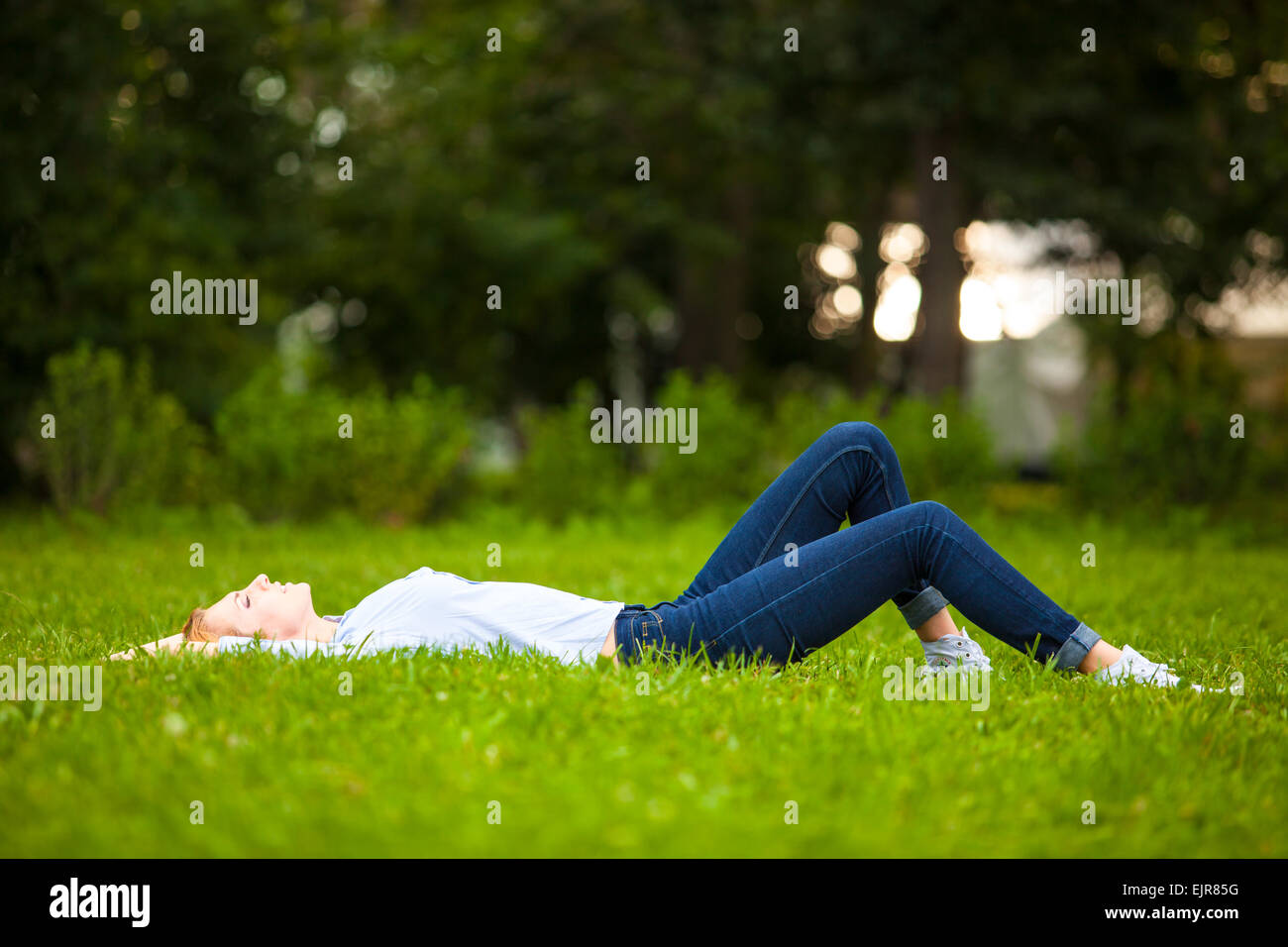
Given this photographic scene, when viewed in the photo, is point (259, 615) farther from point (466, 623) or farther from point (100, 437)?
point (100, 437)

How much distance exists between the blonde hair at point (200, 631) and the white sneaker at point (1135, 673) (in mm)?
3381

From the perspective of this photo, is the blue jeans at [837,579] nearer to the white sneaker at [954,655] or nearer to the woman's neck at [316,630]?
the white sneaker at [954,655]

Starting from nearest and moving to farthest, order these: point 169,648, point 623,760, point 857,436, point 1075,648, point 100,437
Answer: point 623,760, point 1075,648, point 169,648, point 857,436, point 100,437

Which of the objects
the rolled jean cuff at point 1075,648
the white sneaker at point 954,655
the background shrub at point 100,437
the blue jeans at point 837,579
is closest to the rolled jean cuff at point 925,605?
the blue jeans at point 837,579

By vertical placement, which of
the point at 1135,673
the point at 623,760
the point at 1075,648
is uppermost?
the point at 1075,648

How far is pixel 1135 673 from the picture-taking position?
12.7 ft

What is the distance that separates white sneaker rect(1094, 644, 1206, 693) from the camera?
12.6 feet

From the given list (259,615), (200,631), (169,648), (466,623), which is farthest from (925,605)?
(169,648)

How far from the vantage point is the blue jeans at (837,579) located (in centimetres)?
370

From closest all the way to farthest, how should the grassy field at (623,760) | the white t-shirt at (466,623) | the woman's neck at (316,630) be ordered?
the grassy field at (623,760) → the white t-shirt at (466,623) → the woman's neck at (316,630)

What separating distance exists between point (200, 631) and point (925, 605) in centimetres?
284

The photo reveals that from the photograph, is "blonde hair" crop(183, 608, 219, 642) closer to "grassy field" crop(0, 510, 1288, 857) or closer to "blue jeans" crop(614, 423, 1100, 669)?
"grassy field" crop(0, 510, 1288, 857)

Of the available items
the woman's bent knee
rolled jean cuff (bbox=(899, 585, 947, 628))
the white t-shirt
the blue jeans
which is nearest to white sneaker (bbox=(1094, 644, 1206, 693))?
the blue jeans
